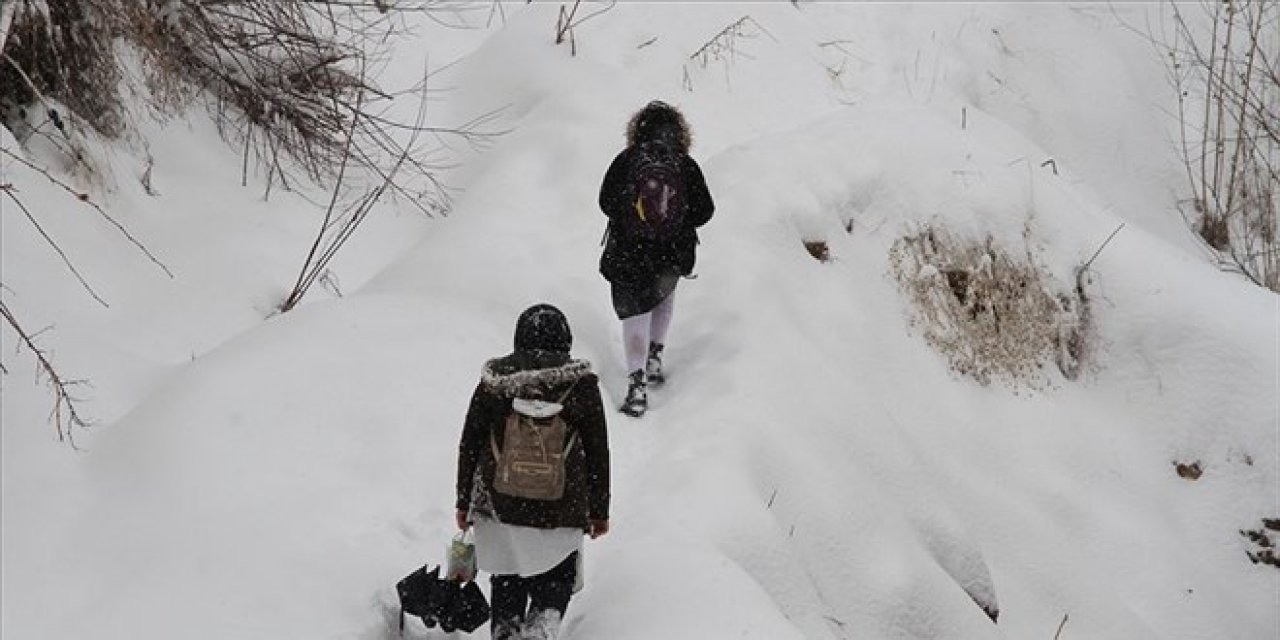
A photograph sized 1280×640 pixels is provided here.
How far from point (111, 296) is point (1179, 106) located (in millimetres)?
9865

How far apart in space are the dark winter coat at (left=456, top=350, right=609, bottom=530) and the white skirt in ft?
0.10

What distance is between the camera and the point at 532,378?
338 cm

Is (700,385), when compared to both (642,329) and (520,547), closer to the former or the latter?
(642,329)

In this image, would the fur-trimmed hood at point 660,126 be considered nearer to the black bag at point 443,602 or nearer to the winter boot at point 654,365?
the winter boot at point 654,365

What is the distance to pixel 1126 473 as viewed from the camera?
23.4ft

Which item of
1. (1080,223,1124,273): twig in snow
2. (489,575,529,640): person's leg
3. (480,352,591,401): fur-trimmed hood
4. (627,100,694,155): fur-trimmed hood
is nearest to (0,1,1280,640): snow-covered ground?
(1080,223,1124,273): twig in snow

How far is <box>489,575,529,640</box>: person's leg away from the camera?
3627 millimetres

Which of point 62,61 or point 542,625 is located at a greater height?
point 62,61

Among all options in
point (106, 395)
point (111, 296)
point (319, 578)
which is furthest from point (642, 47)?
point (319, 578)

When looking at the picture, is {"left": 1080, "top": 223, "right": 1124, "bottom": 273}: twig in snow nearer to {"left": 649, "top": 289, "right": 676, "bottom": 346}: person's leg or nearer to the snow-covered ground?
the snow-covered ground

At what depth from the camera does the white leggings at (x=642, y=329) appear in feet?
17.8

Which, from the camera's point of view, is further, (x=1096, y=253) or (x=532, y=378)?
(x=1096, y=253)

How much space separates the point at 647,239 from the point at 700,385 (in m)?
0.81

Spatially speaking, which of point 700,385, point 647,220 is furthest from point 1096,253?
point 647,220
